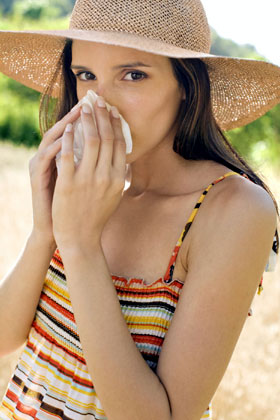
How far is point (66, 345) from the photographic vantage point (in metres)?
1.80

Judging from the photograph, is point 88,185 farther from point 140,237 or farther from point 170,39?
point 170,39

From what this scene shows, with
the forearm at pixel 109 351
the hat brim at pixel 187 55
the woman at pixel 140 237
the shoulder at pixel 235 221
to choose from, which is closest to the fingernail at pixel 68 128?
the woman at pixel 140 237

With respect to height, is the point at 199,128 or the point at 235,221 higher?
the point at 199,128

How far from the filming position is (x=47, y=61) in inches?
91.4

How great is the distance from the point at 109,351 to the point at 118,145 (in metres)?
0.62

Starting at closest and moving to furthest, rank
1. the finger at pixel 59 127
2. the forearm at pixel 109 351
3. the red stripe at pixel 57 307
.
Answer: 1. the forearm at pixel 109 351
2. the finger at pixel 59 127
3. the red stripe at pixel 57 307

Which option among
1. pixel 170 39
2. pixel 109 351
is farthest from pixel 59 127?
pixel 109 351

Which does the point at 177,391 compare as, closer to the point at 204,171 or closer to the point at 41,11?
the point at 204,171

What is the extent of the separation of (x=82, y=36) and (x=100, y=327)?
0.88 meters

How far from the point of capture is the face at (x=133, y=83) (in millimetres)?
1701

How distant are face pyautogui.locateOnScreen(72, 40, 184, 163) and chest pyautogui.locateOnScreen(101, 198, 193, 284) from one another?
237 mm

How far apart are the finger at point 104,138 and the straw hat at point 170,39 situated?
0.22 metres

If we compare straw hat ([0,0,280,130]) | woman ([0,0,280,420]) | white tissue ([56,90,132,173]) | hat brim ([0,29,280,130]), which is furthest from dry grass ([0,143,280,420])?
white tissue ([56,90,132,173])

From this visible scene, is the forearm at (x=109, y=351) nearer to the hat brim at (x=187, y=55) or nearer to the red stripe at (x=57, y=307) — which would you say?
the red stripe at (x=57, y=307)
